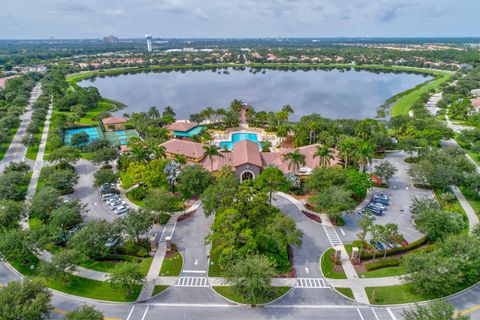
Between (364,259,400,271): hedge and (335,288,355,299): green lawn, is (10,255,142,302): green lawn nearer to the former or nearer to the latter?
(335,288,355,299): green lawn

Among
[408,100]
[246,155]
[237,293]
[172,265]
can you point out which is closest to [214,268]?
[172,265]

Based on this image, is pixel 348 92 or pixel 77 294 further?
pixel 348 92

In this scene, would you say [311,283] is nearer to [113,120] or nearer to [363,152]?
[363,152]

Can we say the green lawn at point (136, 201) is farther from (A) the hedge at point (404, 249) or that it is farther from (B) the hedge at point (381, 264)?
(B) the hedge at point (381, 264)

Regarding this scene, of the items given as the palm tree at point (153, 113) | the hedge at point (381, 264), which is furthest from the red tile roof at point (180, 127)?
the hedge at point (381, 264)

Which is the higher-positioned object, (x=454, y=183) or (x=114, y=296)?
(x=454, y=183)

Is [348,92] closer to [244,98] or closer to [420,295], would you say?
[244,98]

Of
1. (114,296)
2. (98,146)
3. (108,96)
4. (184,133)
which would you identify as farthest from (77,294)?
(108,96)
